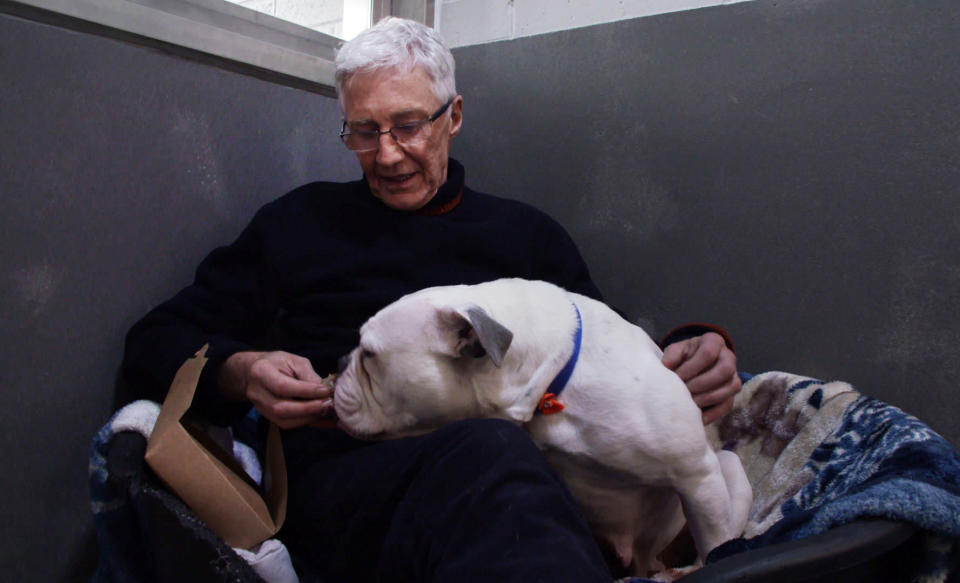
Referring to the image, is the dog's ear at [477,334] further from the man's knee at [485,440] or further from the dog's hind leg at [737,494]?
the dog's hind leg at [737,494]

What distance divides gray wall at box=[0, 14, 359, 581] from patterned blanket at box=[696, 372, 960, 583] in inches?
49.2

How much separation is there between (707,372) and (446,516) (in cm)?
71

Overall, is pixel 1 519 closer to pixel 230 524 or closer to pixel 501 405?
pixel 230 524

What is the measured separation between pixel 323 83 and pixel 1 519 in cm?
133

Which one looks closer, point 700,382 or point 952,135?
point 700,382

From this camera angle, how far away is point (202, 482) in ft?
3.45

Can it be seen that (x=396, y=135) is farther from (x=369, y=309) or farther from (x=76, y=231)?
(x=76, y=231)

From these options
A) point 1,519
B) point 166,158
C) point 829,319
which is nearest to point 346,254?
point 166,158

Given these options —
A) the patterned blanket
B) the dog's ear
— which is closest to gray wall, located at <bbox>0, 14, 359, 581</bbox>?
the dog's ear

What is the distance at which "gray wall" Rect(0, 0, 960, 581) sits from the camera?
4.24 feet

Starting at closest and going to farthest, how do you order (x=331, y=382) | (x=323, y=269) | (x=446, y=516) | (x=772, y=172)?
(x=446, y=516)
(x=331, y=382)
(x=323, y=269)
(x=772, y=172)

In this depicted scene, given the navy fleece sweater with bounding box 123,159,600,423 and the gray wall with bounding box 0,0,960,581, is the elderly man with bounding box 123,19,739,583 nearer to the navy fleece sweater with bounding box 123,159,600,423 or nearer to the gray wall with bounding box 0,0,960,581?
the navy fleece sweater with bounding box 123,159,600,423

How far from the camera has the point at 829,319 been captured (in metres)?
1.67

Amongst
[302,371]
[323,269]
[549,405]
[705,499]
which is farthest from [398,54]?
[705,499]
